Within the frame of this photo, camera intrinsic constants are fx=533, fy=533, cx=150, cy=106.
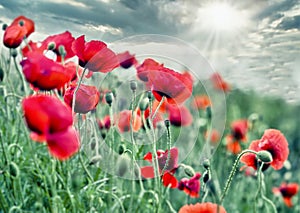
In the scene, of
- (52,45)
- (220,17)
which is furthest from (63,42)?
(220,17)

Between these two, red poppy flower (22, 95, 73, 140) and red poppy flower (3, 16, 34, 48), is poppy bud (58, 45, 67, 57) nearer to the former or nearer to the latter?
red poppy flower (3, 16, 34, 48)

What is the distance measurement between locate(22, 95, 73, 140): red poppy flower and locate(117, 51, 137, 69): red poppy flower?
1.03 ft

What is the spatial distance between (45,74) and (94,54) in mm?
73

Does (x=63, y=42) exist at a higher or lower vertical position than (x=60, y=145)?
higher

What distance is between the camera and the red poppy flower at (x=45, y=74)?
22.2 inches

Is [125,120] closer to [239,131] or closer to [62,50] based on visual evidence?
[62,50]

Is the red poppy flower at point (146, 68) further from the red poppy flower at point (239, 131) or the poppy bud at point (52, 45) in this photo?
the red poppy flower at point (239, 131)

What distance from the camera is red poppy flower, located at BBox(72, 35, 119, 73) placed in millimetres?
613

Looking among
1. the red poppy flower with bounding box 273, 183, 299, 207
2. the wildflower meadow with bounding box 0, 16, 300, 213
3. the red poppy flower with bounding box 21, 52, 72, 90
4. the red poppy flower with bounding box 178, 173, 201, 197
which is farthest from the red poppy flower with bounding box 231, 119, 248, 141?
the red poppy flower with bounding box 21, 52, 72, 90

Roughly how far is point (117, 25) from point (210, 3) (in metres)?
0.21

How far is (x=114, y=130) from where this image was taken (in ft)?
2.98

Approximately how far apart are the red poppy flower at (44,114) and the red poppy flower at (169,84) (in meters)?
0.15

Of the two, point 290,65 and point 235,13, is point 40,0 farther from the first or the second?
point 290,65

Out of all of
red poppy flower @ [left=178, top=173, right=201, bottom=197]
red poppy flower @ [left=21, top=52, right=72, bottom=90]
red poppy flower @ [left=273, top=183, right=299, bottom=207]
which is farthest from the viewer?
red poppy flower @ [left=273, top=183, right=299, bottom=207]
